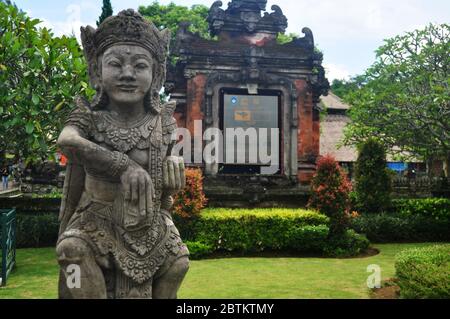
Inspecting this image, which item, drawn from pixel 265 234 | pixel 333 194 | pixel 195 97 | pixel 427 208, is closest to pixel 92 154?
pixel 265 234

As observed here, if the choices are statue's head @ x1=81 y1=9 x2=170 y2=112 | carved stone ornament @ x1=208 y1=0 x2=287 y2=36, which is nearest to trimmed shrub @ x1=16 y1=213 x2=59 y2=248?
carved stone ornament @ x1=208 y1=0 x2=287 y2=36

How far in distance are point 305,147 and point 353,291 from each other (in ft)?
30.6

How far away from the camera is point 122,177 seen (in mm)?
3971

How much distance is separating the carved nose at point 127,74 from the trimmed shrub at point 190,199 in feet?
27.9

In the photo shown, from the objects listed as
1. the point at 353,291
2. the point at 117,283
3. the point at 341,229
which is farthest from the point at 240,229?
the point at 117,283

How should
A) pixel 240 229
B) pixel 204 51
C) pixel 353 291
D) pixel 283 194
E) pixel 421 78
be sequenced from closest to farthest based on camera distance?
pixel 353 291, pixel 240 229, pixel 421 78, pixel 283 194, pixel 204 51

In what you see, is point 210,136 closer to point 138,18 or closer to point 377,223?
point 377,223

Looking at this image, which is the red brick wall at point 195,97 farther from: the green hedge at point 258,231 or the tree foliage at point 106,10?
the green hedge at point 258,231

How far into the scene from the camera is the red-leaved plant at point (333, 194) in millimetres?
13469

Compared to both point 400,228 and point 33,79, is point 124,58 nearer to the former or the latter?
point 33,79

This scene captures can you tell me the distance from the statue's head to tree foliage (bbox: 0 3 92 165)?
21.6 ft

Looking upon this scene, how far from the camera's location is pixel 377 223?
604 inches

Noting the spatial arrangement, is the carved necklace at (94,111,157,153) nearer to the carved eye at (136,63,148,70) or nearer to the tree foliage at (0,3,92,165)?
the carved eye at (136,63,148,70)

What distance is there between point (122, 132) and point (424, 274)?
5.27 meters
